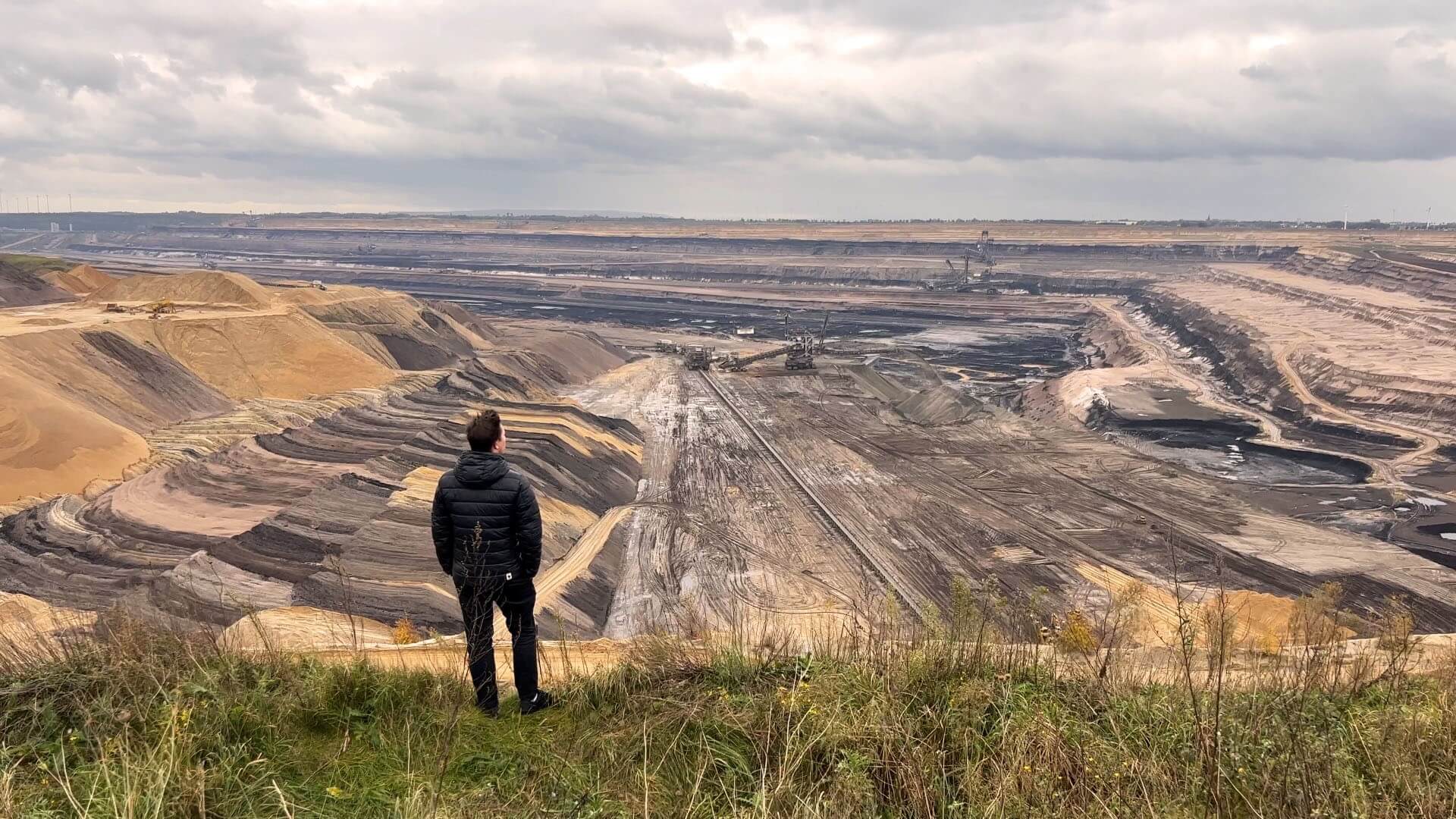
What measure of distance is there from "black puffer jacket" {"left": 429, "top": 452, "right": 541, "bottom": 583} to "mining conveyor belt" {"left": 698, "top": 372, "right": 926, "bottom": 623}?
7915mm

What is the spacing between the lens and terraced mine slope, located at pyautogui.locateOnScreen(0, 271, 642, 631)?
1603 cm

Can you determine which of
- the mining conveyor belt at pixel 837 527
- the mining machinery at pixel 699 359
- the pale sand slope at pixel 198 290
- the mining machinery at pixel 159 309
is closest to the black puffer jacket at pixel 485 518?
the mining conveyor belt at pixel 837 527

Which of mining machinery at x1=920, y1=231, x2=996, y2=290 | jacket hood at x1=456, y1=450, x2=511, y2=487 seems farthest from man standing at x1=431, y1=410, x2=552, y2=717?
mining machinery at x1=920, y1=231, x2=996, y2=290

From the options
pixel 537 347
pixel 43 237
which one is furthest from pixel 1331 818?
pixel 43 237

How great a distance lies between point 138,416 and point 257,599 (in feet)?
50.0

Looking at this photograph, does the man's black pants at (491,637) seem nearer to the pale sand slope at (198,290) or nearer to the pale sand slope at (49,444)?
the pale sand slope at (49,444)

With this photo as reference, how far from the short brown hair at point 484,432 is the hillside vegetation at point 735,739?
1.40m

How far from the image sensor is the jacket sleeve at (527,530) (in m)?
4.70

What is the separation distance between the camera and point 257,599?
50.1 ft

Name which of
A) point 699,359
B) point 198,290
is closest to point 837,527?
point 699,359

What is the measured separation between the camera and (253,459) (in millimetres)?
23453

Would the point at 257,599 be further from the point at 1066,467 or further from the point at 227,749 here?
the point at 1066,467

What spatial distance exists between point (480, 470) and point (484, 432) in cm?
21

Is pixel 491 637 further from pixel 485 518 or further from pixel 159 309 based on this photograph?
pixel 159 309
